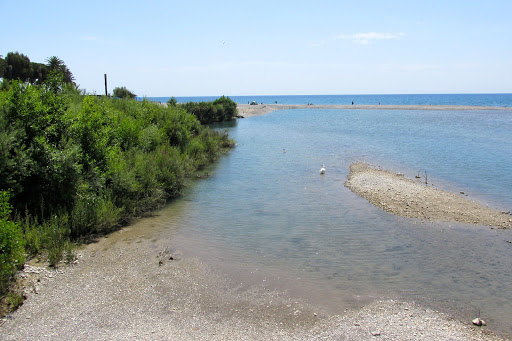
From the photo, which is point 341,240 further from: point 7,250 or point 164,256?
point 7,250

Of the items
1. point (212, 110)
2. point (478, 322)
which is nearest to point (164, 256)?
point (478, 322)

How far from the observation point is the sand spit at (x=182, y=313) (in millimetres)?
7684

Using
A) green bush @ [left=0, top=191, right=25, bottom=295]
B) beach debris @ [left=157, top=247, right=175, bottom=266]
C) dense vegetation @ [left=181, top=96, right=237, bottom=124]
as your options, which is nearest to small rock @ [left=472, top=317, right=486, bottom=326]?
beach debris @ [left=157, top=247, right=175, bottom=266]

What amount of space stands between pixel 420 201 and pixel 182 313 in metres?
13.2

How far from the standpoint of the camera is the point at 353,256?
474 inches

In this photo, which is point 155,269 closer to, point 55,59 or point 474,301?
point 474,301

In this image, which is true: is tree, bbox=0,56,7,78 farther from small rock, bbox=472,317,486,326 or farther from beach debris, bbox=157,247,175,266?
small rock, bbox=472,317,486,326

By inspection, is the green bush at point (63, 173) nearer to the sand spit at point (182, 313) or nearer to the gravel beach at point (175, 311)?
the gravel beach at point (175, 311)

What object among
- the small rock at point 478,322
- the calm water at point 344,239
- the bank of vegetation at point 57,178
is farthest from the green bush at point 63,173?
the small rock at point 478,322

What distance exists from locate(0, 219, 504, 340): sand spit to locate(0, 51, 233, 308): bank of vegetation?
4.09 feet

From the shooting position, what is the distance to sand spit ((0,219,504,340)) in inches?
303

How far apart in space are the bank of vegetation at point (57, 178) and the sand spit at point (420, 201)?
1070cm

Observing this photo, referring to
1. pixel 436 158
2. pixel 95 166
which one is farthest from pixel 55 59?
pixel 436 158

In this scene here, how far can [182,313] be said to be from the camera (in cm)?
853
